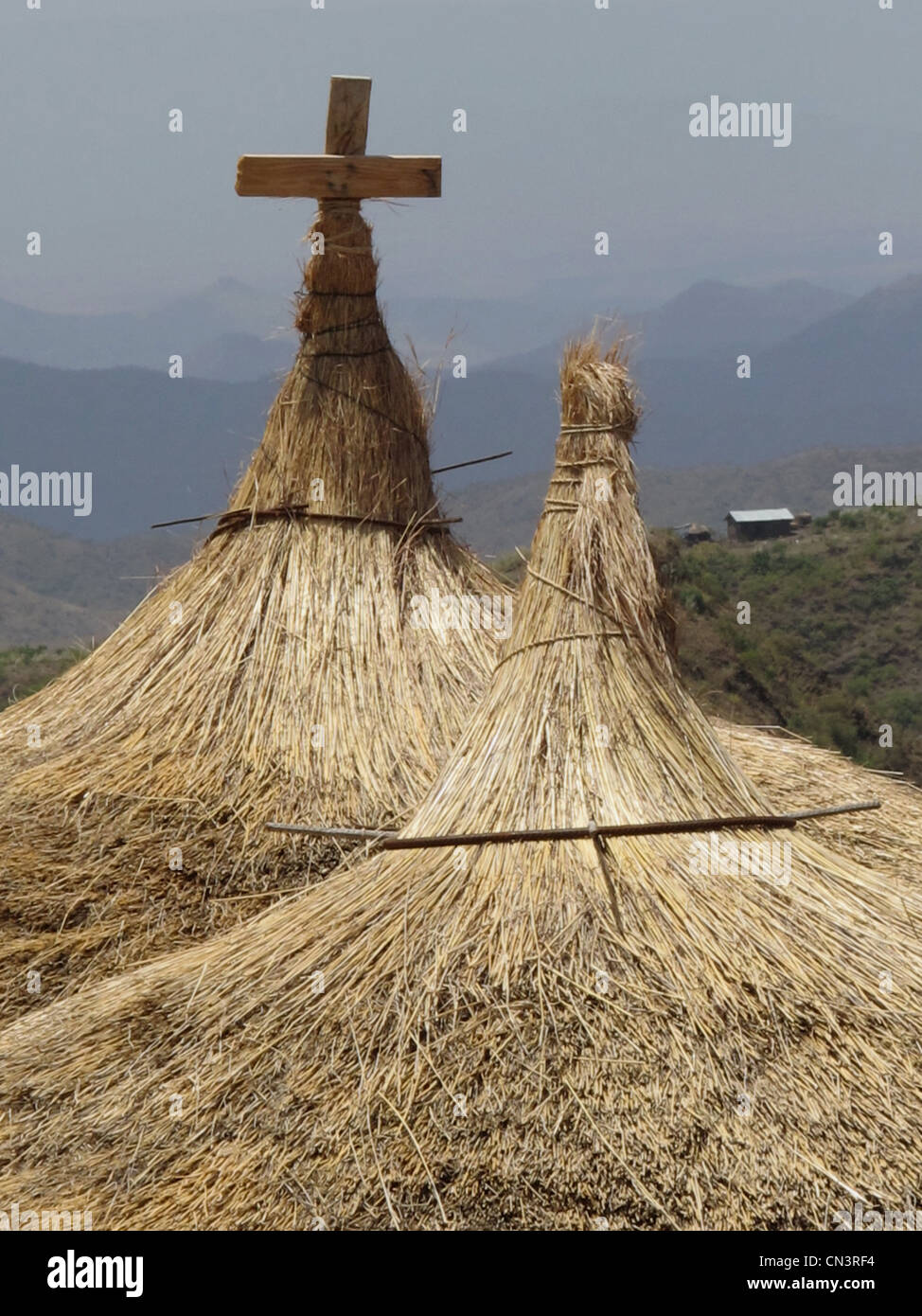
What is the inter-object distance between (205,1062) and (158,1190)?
16.8 inches

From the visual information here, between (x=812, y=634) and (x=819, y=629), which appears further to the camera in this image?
(x=819, y=629)

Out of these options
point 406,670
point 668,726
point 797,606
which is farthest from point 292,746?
point 797,606

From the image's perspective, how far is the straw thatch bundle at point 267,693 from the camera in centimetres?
650

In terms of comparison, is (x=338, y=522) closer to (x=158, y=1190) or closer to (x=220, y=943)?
(x=220, y=943)

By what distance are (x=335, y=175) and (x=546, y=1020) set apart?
4.76 metres

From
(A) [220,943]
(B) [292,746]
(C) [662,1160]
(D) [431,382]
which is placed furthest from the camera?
(D) [431,382]

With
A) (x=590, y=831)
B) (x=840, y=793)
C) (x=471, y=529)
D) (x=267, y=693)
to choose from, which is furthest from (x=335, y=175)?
(x=471, y=529)

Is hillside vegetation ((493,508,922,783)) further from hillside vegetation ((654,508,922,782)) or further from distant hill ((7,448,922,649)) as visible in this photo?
distant hill ((7,448,922,649))

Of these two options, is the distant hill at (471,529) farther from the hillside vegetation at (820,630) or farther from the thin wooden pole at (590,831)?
the thin wooden pole at (590,831)

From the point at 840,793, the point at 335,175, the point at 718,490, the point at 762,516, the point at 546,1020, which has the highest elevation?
the point at 718,490

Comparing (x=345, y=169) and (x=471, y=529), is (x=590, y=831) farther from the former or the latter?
(x=471, y=529)

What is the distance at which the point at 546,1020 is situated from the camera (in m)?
4.65

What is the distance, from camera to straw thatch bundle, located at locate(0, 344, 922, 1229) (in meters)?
4.37

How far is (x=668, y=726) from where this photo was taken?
5.60 metres
